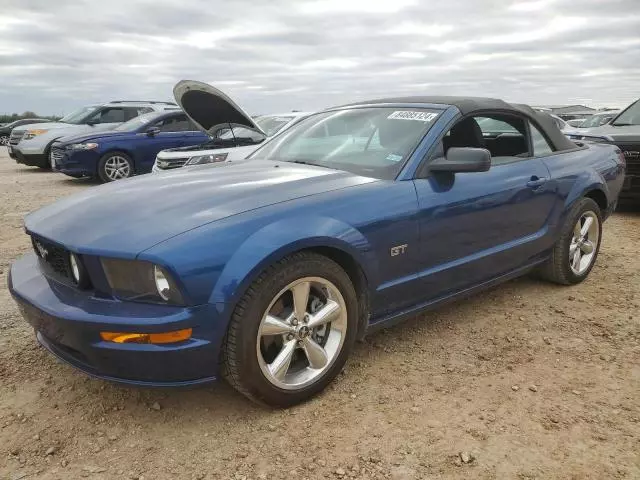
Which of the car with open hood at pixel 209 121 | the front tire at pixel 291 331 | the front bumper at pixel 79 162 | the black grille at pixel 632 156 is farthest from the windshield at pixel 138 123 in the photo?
the front tire at pixel 291 331

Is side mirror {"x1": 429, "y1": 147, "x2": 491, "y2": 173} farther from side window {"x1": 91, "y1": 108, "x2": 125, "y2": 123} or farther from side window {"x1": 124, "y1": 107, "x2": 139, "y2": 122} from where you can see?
side window {"x1": 91, "y1": 108, "x2": 125, "y2": 123}

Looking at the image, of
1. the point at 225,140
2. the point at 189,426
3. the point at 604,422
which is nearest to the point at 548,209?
the point at 604,422

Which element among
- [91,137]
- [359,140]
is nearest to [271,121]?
[91,137]

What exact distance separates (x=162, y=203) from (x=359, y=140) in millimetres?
1338

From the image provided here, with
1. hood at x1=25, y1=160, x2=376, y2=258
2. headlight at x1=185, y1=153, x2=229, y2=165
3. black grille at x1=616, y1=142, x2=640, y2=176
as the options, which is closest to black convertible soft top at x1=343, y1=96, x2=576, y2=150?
hood at x1=25, y1=160, x2=376, y2=258

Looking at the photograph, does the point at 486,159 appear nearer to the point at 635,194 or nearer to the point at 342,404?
the point at 342,404

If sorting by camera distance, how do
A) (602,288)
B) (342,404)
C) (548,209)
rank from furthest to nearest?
(602,288) → (548,209) → (342,404)

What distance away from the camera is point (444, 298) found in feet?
10.7

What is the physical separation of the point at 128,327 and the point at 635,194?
6.70m

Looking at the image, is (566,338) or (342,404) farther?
(566,338)

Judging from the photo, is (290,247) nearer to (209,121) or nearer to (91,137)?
(209,121)

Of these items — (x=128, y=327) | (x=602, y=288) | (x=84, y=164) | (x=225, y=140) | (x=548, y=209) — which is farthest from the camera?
(x=84, y=164)

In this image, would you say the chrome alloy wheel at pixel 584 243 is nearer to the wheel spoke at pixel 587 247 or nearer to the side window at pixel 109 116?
the wheel spoke at pixel 587 247

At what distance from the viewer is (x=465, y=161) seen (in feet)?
9.77
